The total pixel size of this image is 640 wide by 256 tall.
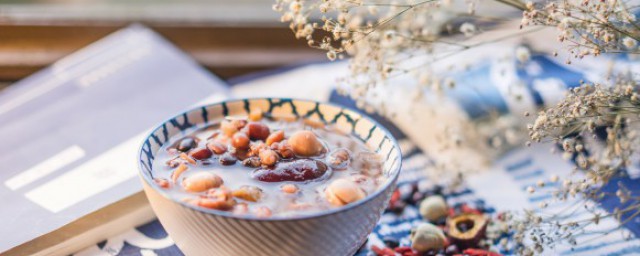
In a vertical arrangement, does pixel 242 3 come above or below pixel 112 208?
above

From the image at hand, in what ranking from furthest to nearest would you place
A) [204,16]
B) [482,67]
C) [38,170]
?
[204,16], [482,67], [38,170]

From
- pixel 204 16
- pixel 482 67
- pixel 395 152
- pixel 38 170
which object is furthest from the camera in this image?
pixel 204 16

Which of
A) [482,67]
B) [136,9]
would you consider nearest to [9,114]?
[136,9]

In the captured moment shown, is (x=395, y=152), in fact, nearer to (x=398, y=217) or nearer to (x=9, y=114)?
(x=398, y=217)

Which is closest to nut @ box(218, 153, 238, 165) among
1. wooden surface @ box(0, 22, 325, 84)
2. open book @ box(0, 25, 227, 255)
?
open book @ box(0, 25, 227, 255)

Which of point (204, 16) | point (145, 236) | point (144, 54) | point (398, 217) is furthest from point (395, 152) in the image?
point (204, 16)

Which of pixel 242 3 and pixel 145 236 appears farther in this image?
pixel 242 3

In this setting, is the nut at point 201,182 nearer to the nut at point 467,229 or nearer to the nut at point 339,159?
the nut at point 339,159

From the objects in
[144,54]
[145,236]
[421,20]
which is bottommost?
[145,236]
